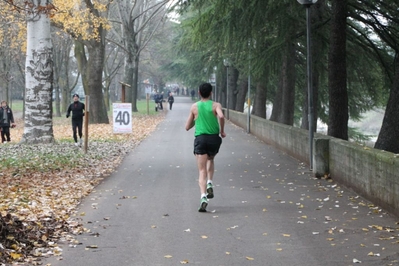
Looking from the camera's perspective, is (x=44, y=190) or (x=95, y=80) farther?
(x=95, y=80)

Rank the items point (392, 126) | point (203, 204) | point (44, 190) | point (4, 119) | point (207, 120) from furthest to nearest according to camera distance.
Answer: point (4, 119) → point (392, 126) → point (44, 190) → point (207, 120) → point (203, 204)

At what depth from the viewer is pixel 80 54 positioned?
139 feet

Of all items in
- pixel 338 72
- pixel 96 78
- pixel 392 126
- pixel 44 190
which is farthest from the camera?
pixel 96 78

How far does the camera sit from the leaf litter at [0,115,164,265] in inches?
301

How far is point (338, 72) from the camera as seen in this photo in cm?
1820

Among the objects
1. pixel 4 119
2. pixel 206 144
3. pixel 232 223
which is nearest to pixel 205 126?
pixel 206 144

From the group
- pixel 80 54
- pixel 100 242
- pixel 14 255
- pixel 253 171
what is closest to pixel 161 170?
pixel 253 171

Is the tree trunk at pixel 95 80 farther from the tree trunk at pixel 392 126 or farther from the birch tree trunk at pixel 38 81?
the tree trunk at pixel 392 126

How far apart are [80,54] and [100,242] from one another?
35165 millimetres

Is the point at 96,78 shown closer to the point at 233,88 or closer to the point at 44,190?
the point at 233,88

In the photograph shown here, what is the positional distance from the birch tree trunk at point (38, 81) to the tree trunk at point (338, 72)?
8.44 metres

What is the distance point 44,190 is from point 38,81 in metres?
9.57

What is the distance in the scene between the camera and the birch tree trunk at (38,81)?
2103cm

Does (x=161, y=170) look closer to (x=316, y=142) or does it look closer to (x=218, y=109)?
(x=316, y=142)
